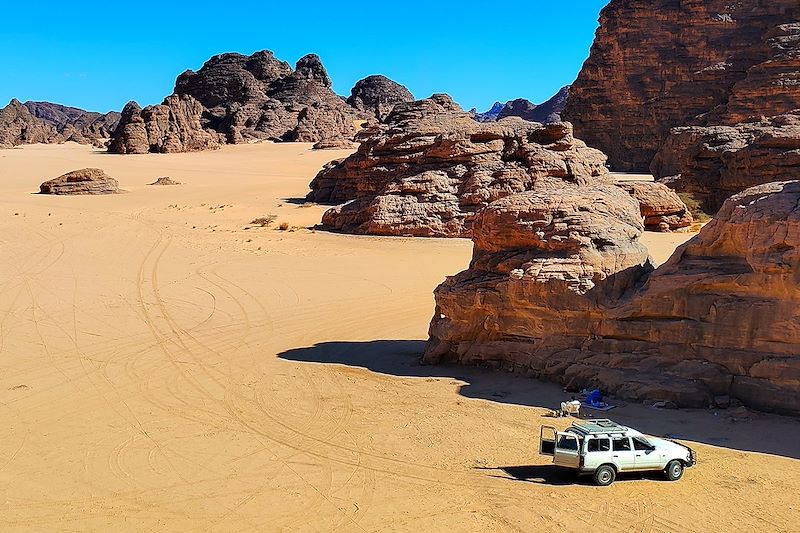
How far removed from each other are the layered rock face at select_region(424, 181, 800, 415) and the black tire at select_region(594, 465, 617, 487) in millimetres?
2399

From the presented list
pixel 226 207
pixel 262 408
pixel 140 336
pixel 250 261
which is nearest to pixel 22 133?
pixel 226 207

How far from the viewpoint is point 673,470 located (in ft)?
25.0

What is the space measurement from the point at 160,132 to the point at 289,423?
55569 mm

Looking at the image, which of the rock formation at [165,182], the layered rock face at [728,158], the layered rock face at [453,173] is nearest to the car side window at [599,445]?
the layered rock face at [453,173]

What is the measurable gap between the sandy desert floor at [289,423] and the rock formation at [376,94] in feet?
253

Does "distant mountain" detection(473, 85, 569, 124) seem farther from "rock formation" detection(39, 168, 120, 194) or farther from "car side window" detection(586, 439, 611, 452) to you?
"car side window" detection(586, 439, 611, 452)

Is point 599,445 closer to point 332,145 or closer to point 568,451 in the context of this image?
point 568,451

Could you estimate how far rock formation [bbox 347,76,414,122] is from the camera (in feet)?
314

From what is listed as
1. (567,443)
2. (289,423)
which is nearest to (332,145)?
(289,423)

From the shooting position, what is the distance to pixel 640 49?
51.4 metres

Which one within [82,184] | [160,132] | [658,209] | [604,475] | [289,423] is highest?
[160,132]

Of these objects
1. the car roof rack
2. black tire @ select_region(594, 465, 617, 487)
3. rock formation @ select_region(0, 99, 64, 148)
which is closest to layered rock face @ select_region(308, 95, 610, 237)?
the car roof rack

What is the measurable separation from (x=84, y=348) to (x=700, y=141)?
25.1 m

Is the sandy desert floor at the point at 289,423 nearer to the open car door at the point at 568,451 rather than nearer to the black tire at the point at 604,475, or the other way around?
the black tire at the point at 604,475
